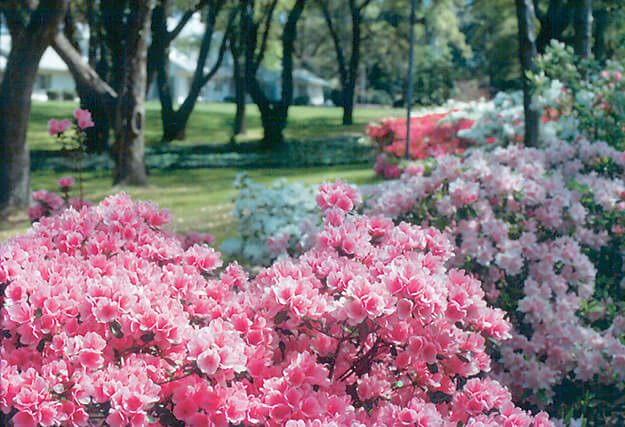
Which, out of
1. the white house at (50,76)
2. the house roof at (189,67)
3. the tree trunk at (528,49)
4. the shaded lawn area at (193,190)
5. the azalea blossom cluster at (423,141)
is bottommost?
the shaded lawn area at (193,190)

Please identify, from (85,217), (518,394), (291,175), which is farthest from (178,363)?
(291,175)

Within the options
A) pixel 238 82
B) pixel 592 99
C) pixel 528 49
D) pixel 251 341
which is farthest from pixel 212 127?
pixel 251 341

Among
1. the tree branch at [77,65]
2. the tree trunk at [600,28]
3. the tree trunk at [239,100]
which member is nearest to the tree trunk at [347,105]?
the tree trunk at [239,100]

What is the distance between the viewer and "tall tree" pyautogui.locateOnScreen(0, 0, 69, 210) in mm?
7832

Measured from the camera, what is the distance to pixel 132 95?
34.6ft

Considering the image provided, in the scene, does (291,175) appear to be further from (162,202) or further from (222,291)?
(222,291)

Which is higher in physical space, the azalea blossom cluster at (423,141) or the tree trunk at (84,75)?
the tree trunk at (84,75)

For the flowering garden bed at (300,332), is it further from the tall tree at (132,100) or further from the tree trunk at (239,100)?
the tree trunk at (239,100)

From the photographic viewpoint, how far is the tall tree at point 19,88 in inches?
308

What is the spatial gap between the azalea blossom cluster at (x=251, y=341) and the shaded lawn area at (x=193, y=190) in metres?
3.79

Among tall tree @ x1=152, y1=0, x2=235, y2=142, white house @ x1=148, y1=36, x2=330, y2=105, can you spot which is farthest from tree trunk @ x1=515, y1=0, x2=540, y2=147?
white house @ x1=148, y1=36, x2=330, y2=105

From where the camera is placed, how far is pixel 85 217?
287cm

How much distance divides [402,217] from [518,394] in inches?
49.0

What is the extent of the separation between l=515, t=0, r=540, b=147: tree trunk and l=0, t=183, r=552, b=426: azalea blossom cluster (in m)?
4.61
